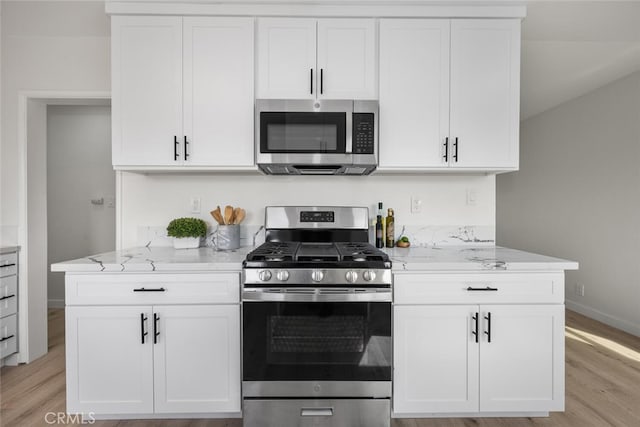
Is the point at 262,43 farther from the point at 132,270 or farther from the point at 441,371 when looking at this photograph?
the point at 441,371

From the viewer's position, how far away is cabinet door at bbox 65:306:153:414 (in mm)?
1771

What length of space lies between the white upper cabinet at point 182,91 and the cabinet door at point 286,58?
8 centimetres

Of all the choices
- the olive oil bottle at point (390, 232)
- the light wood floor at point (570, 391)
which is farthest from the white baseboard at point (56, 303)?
the olive oil bottle at point (390, 232)

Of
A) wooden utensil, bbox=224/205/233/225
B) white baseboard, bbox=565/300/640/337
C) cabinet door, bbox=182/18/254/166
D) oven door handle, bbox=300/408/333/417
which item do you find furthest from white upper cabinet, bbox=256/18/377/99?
white baseboard, bbox=565/300/640/337

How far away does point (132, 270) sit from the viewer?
70.0 inches

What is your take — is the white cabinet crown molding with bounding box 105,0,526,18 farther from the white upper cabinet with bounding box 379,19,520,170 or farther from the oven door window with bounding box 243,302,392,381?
the oven door window with bounding box 243,302,392,381

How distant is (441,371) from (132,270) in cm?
170

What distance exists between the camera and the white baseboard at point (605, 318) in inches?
126

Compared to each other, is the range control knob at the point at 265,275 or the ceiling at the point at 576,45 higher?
the ceiling at the point at 576,45

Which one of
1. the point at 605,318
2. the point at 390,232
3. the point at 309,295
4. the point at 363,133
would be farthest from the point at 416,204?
the point at 605,318

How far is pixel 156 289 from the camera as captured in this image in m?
1.77

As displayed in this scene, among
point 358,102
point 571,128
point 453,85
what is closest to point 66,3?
point 358,102

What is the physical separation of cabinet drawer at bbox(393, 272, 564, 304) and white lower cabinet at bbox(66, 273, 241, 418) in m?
0.99

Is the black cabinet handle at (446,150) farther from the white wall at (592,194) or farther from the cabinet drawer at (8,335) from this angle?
the cabinet drawer at (8,335)
